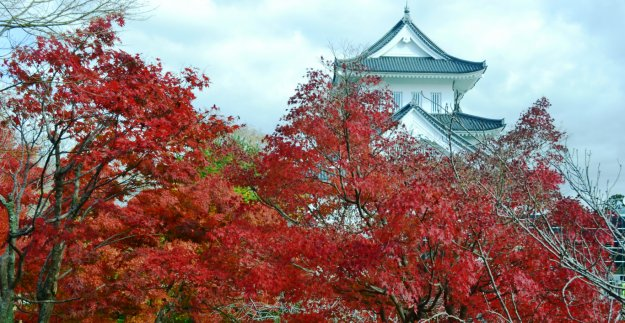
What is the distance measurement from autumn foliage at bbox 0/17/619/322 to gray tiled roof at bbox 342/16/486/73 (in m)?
14.3

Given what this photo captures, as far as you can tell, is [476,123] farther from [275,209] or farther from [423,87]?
[275,209]

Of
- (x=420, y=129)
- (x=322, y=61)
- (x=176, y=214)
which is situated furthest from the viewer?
(x=420, y=129)

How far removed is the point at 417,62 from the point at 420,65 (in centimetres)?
33

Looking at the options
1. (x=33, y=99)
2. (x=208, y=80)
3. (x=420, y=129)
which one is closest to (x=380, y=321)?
(x=208, y=80)

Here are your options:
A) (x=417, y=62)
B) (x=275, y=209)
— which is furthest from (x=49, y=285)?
(x=417, y=62)

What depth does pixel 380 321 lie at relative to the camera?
873cm

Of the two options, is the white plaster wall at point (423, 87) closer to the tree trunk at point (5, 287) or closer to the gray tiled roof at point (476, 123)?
the gray tiled roof at point (476, 123)

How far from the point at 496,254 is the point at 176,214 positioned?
6670 mm

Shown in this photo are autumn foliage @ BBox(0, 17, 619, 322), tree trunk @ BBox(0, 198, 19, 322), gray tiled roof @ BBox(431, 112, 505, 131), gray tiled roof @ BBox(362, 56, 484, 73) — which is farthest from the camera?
gray tiled roof @ BBox(362, 56, 484, 73)

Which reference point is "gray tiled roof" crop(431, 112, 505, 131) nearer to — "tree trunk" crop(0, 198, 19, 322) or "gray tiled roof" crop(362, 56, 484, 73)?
"gray tiled roof" crop(362, 56, 484, 73)

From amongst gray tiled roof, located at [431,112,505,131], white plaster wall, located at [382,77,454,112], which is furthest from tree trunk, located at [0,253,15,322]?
white plaster wall, located at [382,77,454,112]

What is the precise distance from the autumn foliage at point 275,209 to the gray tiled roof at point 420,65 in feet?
46.7

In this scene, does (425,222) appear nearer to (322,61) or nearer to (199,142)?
(322,61)

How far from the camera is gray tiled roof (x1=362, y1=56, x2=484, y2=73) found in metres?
25.0
